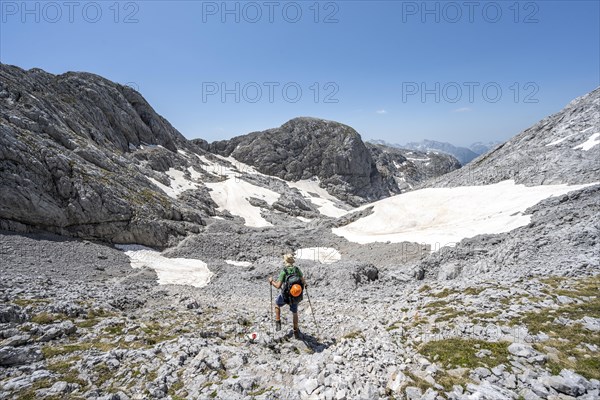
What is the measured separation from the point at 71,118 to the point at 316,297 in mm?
77341

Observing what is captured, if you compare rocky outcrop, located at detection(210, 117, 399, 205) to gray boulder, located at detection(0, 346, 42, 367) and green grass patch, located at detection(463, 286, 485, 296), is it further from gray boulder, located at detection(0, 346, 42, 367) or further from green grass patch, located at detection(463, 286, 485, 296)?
gray boulder, located at detection(0, 346, 42, 367)

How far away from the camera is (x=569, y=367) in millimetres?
7641

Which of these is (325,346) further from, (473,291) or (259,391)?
(473,291)

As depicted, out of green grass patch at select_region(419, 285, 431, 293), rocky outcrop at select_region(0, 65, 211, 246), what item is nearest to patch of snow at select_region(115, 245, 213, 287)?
rocky outcrop at select_region(0, 65, 211, 246)

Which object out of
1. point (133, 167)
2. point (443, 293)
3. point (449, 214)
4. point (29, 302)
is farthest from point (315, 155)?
point (29, 302)

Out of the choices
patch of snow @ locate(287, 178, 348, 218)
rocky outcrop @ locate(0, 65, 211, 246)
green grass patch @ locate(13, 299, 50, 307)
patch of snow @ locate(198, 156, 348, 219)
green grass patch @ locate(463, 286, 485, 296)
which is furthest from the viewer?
patch of snow @ locate(198, 156, 348, 219)

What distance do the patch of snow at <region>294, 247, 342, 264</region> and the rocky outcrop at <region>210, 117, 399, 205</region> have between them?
110 metres

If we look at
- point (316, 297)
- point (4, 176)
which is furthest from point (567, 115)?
point (4, 176)

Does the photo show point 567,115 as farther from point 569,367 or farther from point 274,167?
point 274,167

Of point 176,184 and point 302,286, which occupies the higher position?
point 176,184

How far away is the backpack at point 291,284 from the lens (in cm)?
1247

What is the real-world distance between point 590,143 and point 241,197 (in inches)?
3311

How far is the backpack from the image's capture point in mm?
12469

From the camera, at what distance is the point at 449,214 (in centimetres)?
3888
